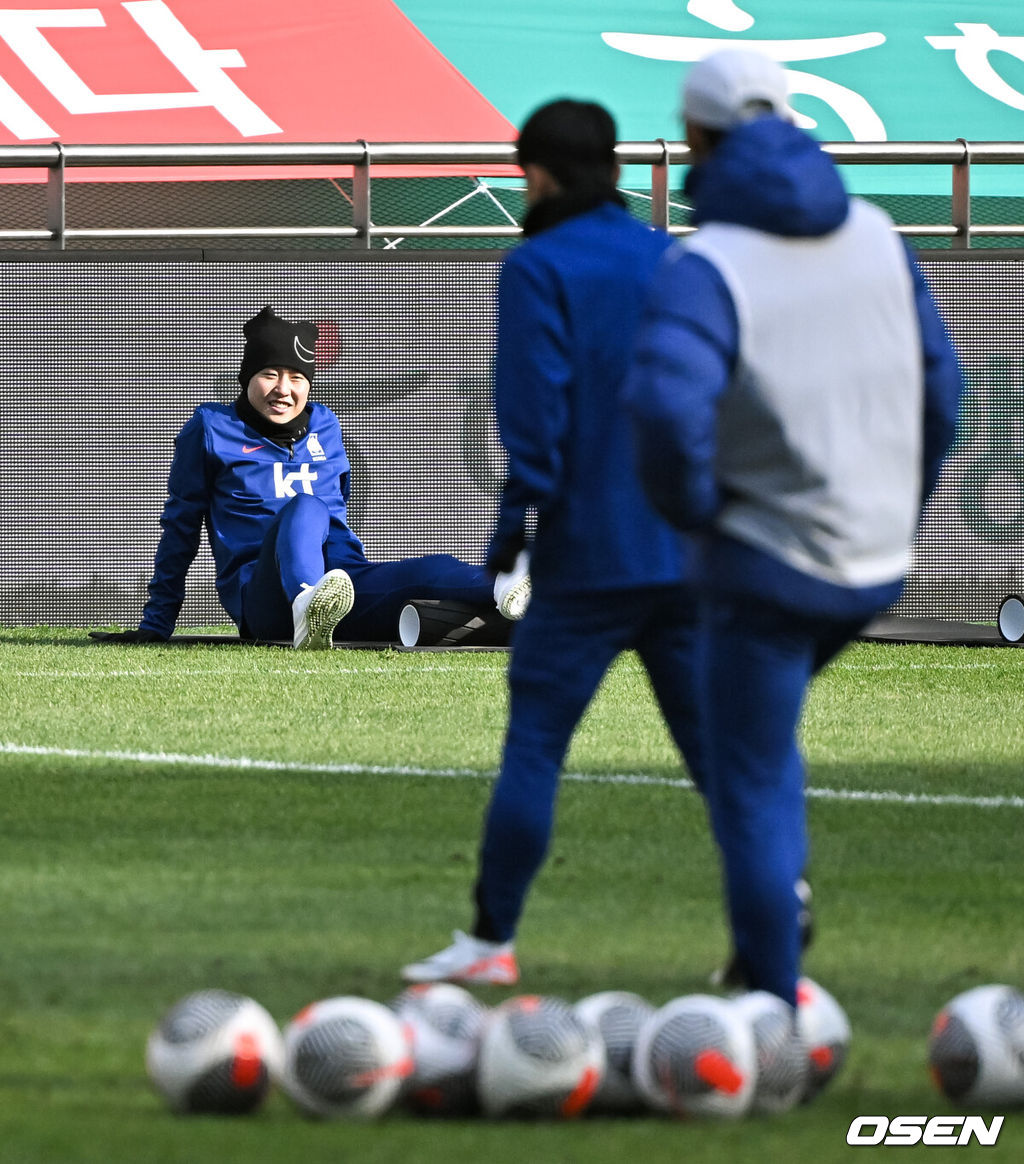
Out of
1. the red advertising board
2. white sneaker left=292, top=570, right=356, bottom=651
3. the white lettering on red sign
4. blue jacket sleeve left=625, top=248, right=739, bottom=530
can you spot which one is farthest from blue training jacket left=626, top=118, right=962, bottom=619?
the white lettering on red sign

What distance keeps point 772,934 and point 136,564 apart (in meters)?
10.6

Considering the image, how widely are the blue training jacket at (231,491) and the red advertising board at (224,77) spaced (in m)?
6.95

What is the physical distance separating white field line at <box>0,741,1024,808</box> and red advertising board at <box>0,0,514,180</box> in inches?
451

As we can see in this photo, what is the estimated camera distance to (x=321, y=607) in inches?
436

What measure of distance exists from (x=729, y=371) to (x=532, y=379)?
0.82 metres

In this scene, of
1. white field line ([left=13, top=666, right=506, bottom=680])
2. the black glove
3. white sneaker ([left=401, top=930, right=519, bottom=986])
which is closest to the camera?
white sneaker ([left=401, top=930, right=519, bottom=986])

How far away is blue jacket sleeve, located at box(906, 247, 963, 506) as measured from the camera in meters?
3.80

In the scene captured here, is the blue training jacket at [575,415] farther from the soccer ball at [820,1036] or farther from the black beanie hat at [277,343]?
the black beanie hat at [277,343]

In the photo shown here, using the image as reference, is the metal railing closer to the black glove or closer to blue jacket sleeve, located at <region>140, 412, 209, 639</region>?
blue jacket sleeve, located at <region>140, 412, 209, 639</region>

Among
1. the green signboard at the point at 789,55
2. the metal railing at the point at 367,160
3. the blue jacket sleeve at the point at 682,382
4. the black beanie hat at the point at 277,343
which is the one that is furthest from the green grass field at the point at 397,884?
the green signboard at the point at 789,55

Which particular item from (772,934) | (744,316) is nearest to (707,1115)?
(772,934)

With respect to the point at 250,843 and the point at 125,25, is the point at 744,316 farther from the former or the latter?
the point at 125,25

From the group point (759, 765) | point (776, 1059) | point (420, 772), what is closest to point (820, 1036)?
point (776, 1059)

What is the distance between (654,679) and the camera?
14.8 ft
